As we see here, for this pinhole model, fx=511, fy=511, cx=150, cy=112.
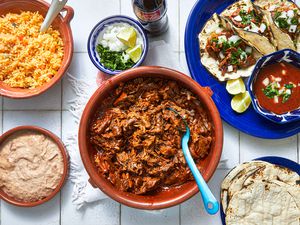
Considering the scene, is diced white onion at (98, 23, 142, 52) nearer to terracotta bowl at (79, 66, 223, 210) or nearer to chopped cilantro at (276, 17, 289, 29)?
terracotta bowl at (79, 66, 223, 210)

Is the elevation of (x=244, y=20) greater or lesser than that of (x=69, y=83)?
greater

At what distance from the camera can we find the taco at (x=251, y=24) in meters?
2.57

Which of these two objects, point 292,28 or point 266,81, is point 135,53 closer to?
point 266,81

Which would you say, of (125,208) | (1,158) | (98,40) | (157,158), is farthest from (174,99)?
(1,158)

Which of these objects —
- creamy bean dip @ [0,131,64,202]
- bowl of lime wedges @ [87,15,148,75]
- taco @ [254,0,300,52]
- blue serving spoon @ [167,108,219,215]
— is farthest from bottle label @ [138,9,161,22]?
creamy bean dip @ [0,131,64,202]

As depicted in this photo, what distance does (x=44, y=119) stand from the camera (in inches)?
108

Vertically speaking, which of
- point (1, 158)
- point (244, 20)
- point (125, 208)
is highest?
point (244, 20)

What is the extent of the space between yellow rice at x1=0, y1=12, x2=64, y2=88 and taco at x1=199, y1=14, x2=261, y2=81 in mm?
750

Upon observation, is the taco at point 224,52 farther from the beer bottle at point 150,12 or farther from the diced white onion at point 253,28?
the beer bottle at point 150,12

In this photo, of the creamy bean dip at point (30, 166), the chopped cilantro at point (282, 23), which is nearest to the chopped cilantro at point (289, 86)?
the chopped cilantro at point (282, 23)

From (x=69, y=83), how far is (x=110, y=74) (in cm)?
26

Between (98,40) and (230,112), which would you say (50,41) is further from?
(230,112)

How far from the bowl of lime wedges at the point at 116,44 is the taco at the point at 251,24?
47cm

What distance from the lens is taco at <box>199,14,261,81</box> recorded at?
2615 millimetres
